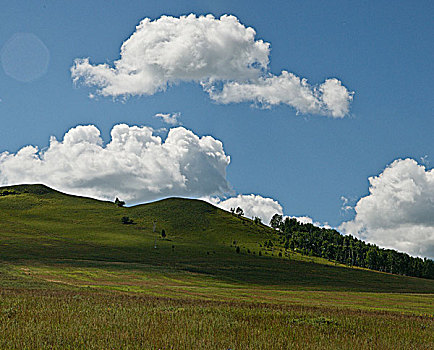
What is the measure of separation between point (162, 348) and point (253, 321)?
286 inches

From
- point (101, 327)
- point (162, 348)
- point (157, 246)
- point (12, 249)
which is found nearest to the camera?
point (162, 348)

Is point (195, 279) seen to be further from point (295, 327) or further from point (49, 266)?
point (295, 327)

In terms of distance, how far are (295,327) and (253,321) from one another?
2.04m

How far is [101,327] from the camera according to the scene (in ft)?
55.9

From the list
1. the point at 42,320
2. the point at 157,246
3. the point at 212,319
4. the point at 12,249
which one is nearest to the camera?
the point at 42,320

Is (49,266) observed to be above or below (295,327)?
below

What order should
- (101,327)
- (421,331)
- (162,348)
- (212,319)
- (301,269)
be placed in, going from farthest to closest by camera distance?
(301,269) → (421,331) → (212,319) → (101,327) → (162,348)

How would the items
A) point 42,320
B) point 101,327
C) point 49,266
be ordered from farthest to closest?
point 49,266 → point 42,320 → point 101,327

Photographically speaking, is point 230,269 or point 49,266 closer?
point 49,266

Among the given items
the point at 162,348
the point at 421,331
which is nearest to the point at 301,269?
the point at 421,331

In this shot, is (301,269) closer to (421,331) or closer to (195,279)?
(195,279)

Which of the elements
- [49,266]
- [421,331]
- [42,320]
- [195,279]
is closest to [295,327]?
[421,331]

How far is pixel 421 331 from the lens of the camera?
69.8ft

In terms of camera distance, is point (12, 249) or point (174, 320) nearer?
point (174, 320)
